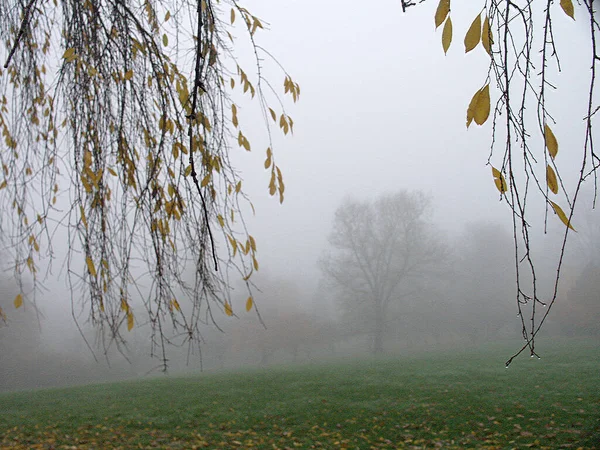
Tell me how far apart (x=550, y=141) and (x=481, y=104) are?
0.16 m

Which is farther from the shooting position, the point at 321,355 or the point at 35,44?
the point at 321,355

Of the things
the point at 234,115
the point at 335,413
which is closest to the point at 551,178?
the point at 234,115

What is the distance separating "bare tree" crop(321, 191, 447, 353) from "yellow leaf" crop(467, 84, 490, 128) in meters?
23.3

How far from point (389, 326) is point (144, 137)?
2460 centimetres

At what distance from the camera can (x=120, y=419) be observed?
7230 mm

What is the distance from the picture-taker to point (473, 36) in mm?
1016

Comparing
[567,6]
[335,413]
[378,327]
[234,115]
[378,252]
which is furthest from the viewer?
[378,252]

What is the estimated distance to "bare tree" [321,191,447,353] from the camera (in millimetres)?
24328

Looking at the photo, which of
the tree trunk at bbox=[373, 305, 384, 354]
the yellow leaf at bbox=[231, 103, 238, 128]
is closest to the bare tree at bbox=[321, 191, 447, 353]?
the tree trunk at bbox=[373, 305, 384, 354]

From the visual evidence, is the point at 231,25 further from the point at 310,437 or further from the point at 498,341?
the point at 498,341

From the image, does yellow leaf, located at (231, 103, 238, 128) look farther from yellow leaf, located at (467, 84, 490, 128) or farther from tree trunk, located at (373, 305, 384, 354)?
tree trunk, located at (373, 305, 384, 354)

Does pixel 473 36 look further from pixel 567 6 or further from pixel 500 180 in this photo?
pixel 500 180

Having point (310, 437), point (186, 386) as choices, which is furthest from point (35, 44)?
point (186, 386)

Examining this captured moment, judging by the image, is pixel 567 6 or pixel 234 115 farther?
pixel 234 115
